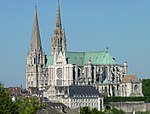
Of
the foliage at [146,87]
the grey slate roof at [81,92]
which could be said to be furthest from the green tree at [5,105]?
the foliage at [146,87]

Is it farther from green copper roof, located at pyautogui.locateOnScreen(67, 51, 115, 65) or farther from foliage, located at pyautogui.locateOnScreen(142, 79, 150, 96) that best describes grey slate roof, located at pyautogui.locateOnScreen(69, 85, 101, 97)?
foliage, located at pyautogui.locateOnScreen(142, 79, 150, 96)

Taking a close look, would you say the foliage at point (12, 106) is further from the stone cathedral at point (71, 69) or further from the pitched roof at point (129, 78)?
the pitched roof at point (129, 78)

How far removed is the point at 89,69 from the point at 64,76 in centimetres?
536

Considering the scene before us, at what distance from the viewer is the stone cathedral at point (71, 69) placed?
130m

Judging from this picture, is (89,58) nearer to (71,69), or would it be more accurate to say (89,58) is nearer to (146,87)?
(71,69)

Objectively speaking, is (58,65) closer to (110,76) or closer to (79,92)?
(110,76)

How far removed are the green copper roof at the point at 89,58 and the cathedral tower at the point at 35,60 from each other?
281 cm

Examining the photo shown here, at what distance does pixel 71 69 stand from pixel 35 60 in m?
10.4

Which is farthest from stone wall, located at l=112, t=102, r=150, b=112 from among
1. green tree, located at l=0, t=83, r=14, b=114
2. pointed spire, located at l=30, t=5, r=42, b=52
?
green tree, located at l=0, t=83, r=14, b=114

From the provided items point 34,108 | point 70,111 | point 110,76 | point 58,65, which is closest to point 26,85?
point 58,65

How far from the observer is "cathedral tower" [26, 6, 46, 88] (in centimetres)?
13775

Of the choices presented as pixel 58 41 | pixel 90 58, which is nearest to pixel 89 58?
pixel 90 58

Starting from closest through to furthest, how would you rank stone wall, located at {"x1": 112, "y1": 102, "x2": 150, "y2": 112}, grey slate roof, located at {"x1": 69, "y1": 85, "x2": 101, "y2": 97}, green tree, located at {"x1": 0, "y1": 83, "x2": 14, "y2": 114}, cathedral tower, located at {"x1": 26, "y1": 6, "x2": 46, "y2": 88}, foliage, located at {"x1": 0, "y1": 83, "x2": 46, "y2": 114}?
green tree, located at {"x1": 0, "y1": 83, "x2": 14, "y2": 114}, foliage, located at {"x1": 0, "y1": 83, "x2": 46, "y2": 114}, grey slate roof, located at {"x1": 69, "y1": 85, "x2": 101, "y2": 97}, stone wall, located at {"x1": 112, "y1": 102, "x2": 150, "y2": 112}, cathedral tower, located at {"x1": 26, "y1": 6, "x2": 46, "y2": 88}

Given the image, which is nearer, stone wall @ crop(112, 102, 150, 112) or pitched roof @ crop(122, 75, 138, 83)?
stone wall @ crop(112, 102, 150, 112)
